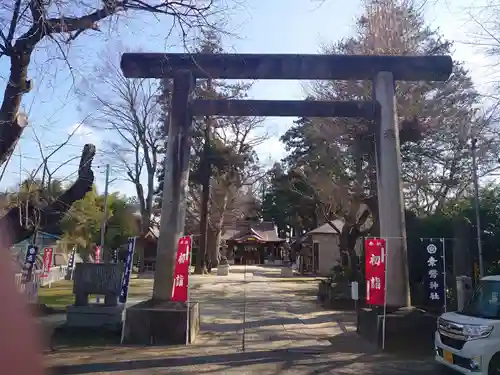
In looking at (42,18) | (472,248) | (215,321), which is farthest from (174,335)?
(472,248)

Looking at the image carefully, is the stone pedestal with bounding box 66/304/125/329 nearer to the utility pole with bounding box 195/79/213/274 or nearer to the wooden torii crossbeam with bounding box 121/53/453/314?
the wooden torii crossbeam with bounding box 121/53/453/314

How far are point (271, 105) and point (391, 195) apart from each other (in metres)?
3.70

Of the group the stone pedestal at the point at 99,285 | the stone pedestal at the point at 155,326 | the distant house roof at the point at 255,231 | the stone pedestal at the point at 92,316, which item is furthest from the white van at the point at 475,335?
the distant house roof at the point at 255,231

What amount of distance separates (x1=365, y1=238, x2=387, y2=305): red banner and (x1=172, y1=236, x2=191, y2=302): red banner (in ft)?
13.8

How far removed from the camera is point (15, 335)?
3.29 meters

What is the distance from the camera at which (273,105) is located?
1270 cm

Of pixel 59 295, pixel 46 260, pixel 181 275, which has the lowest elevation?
pixel 59 295

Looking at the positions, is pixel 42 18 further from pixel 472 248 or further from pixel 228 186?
pixel 228 186

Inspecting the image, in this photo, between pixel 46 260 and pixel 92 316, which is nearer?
pixel 92 316

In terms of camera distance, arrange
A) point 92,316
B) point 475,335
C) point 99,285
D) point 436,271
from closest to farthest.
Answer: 1. point 475,335
2. point 436,271
3. point 92,316
4. point 99,285

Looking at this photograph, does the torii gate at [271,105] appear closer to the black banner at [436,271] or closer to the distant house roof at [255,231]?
the black banner at [436,271]

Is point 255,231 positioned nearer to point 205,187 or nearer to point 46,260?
point 205,187

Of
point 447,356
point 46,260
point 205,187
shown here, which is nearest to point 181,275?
point 447,356

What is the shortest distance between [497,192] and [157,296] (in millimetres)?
11637
